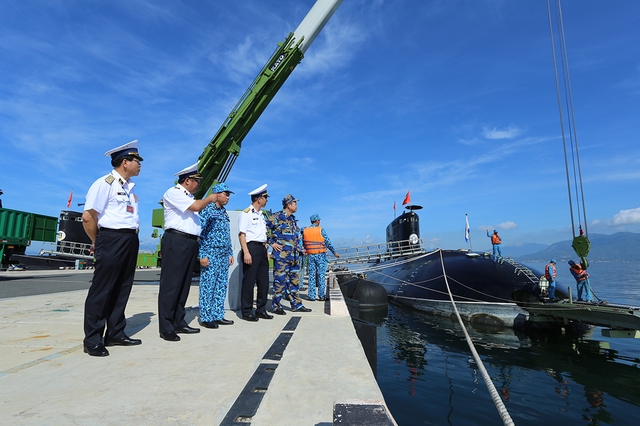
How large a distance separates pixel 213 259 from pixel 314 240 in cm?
390

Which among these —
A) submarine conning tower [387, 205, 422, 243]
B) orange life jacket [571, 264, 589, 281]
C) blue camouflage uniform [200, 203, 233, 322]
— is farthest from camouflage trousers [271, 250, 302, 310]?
submarine conning tower [387, 205, 422, 243]

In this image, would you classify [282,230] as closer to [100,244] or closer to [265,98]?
[100,244]

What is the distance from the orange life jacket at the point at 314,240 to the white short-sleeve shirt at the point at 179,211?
449 cm

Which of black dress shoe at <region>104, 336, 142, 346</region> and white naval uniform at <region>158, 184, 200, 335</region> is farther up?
white naval uniform at <region>158, 184, 200, 335</region>

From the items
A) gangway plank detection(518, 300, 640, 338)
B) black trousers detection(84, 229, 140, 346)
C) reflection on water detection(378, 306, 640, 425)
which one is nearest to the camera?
black trousers detection(84, 229, 140, 346)

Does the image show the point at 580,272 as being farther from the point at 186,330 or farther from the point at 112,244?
the point at 112,244

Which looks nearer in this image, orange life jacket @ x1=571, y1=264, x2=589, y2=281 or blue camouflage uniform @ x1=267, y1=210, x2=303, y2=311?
blue camouflage uniform @ x1=267, y1=210, x2=303, y2=311

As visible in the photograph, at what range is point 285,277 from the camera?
5848 mm

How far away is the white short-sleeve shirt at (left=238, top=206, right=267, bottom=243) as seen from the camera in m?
5.19

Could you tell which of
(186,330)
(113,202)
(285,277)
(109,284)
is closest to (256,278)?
(285,277)

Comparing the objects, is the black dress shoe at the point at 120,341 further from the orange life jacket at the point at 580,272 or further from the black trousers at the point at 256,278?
the orange life jacket at the point at 580,272

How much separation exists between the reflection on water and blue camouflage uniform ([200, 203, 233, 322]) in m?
2.69

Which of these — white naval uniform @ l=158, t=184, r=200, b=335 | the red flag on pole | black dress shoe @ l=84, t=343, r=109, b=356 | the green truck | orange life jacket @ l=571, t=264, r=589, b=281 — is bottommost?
black dress shoe @ l=84, t=343, r=109, b=356

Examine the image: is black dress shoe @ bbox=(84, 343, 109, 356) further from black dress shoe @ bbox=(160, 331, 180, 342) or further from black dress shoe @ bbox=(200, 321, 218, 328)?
black dress shoe @ bbox=(200, 321, 218, 328)
